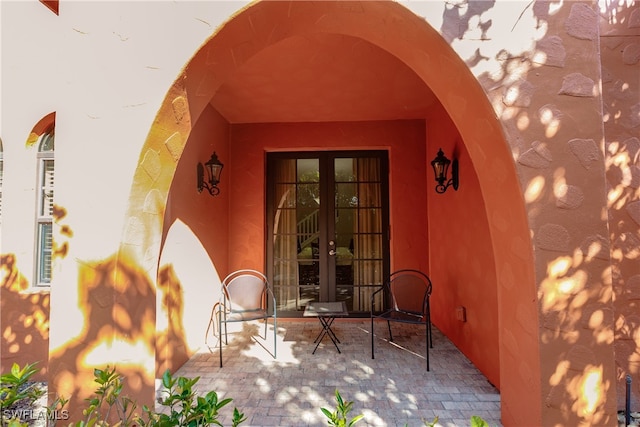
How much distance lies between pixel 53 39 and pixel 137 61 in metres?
1.84

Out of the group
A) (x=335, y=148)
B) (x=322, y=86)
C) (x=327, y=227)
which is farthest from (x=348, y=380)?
(x=335, y=148)

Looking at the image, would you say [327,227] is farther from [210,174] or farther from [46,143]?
[46,143]

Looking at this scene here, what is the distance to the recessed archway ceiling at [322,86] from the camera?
2836 millimetres

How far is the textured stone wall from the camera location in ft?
7.58

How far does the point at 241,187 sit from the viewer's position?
4.73 metres

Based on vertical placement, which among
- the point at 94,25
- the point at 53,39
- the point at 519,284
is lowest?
the point at 519,284

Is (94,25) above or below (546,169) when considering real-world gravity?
above

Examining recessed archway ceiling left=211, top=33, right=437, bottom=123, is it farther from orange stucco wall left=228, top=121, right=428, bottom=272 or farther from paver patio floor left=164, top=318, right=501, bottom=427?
paver patio floor left=164, top=318, right=501, bottom=427

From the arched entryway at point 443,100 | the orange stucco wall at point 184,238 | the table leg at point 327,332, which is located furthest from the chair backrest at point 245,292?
the arched entryway at point 443,100

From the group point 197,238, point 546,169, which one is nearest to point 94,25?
point 197,238

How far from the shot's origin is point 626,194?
7.61 ft

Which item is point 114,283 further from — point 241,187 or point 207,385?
point 241,187

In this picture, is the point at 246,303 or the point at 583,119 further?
the point at 246,303

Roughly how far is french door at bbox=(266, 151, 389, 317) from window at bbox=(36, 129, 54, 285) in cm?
252
